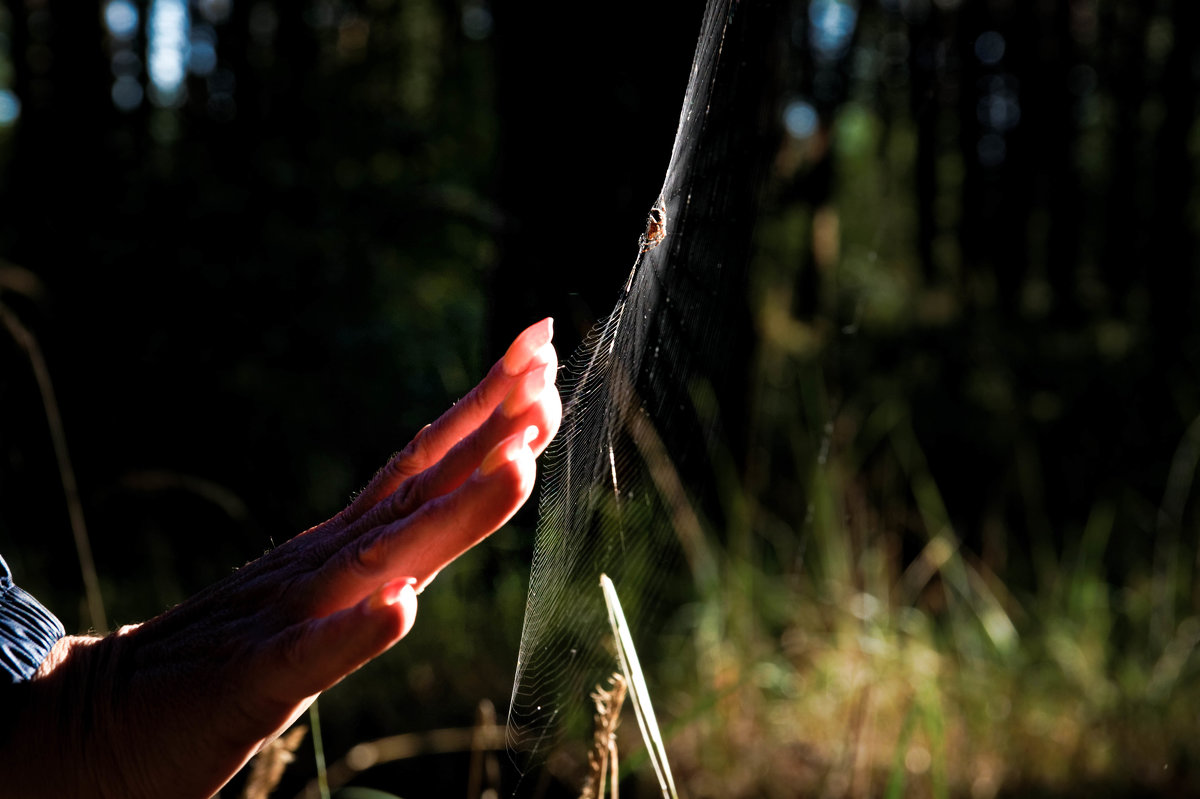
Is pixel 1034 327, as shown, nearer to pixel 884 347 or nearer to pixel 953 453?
pixel 884 347

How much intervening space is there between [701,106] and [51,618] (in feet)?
2.26

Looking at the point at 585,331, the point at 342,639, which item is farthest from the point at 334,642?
the point at 585,331

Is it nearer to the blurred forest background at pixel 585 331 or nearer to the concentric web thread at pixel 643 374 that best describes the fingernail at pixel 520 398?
the concentric web thread at pixel 643 374

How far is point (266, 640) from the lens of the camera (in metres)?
0.57

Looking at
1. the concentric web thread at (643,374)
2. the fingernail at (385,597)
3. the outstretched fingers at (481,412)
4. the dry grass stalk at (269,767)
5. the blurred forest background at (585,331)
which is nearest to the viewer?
the fingernail at (385,597)

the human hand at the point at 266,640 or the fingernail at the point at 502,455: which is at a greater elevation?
the fingernail at the point at 502,455

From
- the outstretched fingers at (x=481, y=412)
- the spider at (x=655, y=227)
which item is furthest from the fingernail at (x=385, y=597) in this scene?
the spider at (x=655, y=227)

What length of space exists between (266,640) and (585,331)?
2.80ft

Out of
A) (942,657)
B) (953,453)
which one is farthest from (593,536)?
(953,453)

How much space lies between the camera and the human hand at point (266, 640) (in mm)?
538

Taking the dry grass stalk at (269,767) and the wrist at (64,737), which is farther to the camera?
the dry grass stalk at (269,767)

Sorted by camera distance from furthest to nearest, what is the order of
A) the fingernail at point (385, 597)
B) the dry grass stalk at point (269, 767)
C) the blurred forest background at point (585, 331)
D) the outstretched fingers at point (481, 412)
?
the blurred forest background at point (585, 331) → the dry grass stalk at point (269, 767) → the outstretched fingers at point (481, 412) → the fingernail at point (385, 597)

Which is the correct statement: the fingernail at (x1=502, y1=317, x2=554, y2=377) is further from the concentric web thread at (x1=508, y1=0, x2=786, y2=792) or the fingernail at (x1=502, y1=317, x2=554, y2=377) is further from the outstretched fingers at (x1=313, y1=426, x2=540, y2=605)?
the concentric web thread at (x1=508, y1=0, x2=786, y2=792)

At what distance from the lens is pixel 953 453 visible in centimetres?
414
